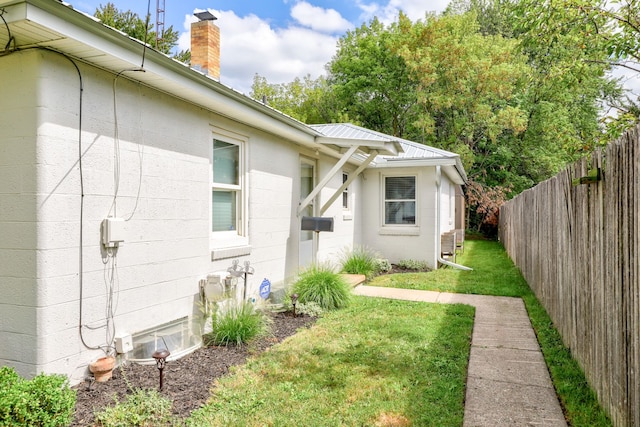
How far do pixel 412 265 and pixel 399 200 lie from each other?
71.2 inches

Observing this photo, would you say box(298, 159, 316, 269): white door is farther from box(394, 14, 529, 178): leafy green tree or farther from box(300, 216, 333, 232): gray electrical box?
box(394, 14, 529, 178): leafy green tree

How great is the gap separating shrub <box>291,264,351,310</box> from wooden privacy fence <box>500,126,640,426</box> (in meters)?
3.08

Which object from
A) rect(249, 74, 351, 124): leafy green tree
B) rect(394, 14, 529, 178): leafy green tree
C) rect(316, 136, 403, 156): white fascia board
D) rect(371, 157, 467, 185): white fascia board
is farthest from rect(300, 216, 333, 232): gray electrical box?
rect(249, 74, 351, 124): leafy green tree

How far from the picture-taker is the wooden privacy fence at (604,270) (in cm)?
261

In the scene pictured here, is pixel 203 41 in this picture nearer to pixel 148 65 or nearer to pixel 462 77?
pixel 148 65

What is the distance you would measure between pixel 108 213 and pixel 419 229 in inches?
339

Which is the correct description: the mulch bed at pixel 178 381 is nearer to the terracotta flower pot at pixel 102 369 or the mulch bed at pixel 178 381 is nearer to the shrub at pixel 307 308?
the terracotta flower pot at pixel 102 369

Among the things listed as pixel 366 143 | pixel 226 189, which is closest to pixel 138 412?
pixel 226 189

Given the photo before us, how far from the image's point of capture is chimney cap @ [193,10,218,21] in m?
6.33

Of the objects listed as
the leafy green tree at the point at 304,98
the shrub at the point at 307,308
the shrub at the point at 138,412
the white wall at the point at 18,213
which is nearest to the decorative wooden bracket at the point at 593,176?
the shrub at the point at 138,412

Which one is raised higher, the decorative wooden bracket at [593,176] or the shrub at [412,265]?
the decorative wooden bracket at [593,176]

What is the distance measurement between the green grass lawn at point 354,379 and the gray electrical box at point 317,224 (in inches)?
81.2

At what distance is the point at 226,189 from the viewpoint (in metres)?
5.88

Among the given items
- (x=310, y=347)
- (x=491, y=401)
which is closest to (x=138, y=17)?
(x=310, y=347)
